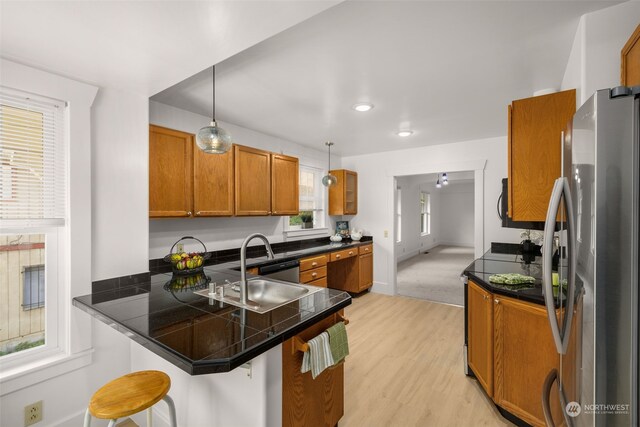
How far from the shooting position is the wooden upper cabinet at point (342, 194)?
16.8 feet

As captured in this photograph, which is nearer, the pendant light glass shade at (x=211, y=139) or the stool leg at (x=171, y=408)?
the stool leg at (x=171, y=408)

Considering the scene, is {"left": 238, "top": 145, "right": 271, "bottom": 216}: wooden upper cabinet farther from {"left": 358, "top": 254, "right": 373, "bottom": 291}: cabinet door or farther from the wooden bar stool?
{"left": 358, "top": 254, "right": 373, "bottom": 291}: cabinet door

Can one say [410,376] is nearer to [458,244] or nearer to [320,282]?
[320,282]

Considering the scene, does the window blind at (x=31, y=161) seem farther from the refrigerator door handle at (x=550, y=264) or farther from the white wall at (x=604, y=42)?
the white wall at (x=604, y=42)

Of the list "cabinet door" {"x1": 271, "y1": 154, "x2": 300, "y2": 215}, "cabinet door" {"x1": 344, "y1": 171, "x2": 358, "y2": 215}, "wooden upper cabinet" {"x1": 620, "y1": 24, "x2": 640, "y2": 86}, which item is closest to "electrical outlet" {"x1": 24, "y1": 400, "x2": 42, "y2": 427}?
"cabinet door" {"x1": 271, "y1": 154, "x2": 300, "y2": 215}

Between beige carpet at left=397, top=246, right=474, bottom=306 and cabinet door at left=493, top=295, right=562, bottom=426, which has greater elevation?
cabinet door at left=493, top=295, right=562, bottom=426

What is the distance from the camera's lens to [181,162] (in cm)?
272

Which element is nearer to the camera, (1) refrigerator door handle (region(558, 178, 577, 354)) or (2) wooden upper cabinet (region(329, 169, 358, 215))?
(1) refrigerator door handle (region(558, 178, 577, 354))

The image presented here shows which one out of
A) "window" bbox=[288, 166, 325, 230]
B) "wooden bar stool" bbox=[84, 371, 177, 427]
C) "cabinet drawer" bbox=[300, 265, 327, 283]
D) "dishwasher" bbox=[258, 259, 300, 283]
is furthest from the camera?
"window" bbox=[288, 166, 325, 230]

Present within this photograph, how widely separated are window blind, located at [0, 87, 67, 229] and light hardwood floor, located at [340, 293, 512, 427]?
8.08 ft

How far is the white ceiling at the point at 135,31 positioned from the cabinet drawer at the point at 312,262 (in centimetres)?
248

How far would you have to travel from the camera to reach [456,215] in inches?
437

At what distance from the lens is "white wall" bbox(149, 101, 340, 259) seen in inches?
114

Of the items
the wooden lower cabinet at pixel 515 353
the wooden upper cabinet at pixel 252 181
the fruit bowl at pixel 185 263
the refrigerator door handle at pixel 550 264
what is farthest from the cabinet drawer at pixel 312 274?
the refrigerator door handle at pixel 550 264
